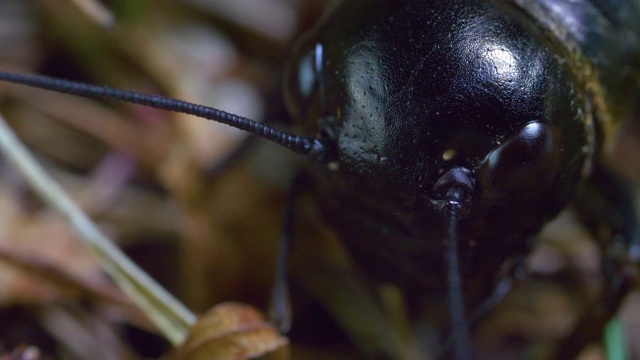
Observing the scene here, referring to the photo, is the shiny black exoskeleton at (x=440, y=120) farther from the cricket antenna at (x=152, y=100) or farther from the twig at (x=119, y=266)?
the twig at (x=119, y=266)

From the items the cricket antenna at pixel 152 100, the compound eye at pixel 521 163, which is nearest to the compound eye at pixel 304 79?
the cricket antenna at pixel 152 100

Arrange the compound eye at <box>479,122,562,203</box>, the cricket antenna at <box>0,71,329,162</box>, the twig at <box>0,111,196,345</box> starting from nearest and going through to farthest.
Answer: the cricket antenna at <box>0,71,329,162</box>
the compound eye at <box>479,122,562,203</box>
the twig at <box>0,111,196,345</box>

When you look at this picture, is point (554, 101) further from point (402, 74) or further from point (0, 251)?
point (0, 251)

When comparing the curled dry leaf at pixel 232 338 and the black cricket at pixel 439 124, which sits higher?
the black cricket at pixel 439 124

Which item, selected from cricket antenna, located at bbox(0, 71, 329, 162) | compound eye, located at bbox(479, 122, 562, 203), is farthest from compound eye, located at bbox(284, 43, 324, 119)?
compound eye, located at bbox(479, 122, 562, 203)

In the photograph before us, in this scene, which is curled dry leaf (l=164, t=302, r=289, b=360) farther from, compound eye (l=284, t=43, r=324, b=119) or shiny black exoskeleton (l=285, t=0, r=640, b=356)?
compound eye (l=284, t=43, r=324, b=119)

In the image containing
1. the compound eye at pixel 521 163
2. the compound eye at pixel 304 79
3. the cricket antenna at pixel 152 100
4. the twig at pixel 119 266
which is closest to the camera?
the cricket antenna at pixel 152 100

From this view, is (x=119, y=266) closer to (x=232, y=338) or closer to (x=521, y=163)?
(x=232, y=338)
